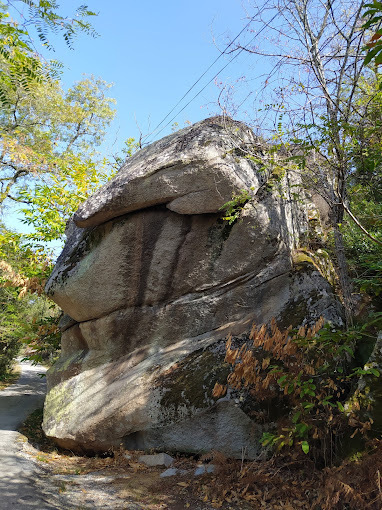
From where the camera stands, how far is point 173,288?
7.75 m

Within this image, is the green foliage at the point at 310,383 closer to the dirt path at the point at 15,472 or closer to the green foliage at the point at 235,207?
the green foliage at the point at 235,207

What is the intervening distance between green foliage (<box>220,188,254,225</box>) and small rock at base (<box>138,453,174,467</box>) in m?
3.95

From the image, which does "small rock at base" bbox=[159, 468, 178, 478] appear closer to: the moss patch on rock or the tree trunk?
the moss patch on rock

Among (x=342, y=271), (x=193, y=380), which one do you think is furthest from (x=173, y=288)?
(x=342, y=271)

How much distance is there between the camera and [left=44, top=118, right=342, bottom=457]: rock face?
21.7 feet

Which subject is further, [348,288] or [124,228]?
[124,228]

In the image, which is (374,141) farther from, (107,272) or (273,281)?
(107,272)

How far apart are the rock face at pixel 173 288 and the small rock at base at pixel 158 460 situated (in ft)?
0.71

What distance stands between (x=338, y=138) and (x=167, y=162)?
306 centimetres

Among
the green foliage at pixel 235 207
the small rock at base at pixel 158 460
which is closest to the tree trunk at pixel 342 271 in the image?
the green foliage at pixel 235 207

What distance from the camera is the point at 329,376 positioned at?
18.5ft

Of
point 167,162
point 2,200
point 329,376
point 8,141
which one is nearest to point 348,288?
point 329,376

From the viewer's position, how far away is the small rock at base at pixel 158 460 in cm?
607

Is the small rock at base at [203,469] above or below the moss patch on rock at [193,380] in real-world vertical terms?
below
